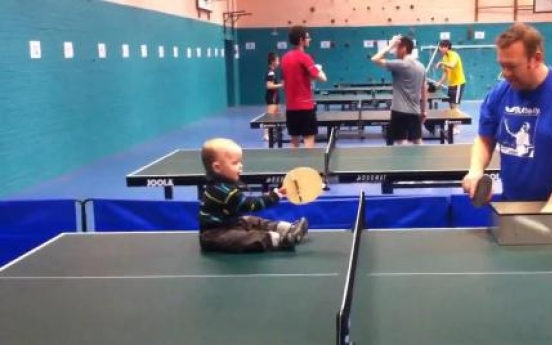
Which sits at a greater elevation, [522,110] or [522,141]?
[522,110]

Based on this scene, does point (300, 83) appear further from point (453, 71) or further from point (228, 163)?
point (453, 71)

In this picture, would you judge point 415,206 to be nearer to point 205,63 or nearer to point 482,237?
point 482,237

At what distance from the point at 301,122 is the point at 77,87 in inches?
143

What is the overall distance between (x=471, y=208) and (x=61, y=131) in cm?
695

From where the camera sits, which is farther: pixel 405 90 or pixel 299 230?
pixel 405 90

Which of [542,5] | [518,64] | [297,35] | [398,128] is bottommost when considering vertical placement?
[398,128]

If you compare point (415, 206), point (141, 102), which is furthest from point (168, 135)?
point (415, 206)

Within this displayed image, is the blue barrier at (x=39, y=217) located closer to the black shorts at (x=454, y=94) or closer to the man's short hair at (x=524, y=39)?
the man's short hair at (x=524, y=39)

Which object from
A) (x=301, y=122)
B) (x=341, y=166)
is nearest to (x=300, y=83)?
(x=301, y=122)

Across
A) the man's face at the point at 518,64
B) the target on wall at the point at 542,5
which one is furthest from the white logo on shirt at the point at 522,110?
the target on wall at the point at 542,5

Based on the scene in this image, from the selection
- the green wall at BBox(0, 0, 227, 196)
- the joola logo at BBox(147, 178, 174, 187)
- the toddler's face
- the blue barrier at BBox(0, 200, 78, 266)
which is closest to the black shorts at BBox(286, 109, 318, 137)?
the green wall at BBox(0, 0, 227, 196)

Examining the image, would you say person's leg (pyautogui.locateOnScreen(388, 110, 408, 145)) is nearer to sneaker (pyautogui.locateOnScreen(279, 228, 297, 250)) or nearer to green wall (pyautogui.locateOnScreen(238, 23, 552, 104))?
sneaker (pyautogui.locateOnScreen(279, 228, 297, 250))

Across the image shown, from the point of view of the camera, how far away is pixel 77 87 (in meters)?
9.77

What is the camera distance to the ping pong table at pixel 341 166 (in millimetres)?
4621
